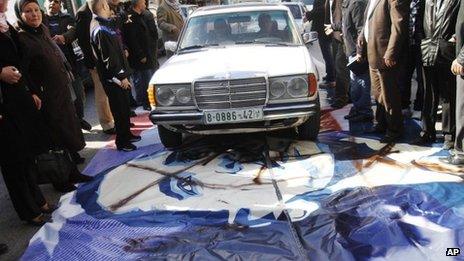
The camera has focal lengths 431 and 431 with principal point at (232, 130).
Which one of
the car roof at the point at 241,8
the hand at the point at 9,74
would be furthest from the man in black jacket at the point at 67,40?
the hand at the point at 9,74

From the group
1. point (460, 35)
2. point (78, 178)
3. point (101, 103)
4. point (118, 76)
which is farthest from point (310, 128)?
point (101, 103)

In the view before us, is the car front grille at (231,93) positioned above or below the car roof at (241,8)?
below

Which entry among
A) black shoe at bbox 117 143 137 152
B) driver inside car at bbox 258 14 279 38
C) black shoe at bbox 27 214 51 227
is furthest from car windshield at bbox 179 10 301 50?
black shoe at bbox 27 214 51 227

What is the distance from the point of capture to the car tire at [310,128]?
468cm

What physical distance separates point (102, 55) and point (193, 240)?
253 centimetres

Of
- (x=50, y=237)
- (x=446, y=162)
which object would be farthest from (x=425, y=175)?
(x=50, y=237)

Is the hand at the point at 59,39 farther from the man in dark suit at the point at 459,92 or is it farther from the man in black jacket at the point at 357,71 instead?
the man in dark suit at the point at 459,92

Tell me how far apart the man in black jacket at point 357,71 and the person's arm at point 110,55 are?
272 centimetres

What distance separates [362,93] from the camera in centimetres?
536

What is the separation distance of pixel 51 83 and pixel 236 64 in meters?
1.80

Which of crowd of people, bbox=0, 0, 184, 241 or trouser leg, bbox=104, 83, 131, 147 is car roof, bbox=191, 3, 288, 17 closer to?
crowd of people, bbox=0, 0, 184, 241

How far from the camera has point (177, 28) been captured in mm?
7605

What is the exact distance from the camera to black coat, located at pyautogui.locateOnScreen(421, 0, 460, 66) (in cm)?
A: 373

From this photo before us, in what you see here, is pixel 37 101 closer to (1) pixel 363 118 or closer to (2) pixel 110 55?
(2) pixel 110 55
